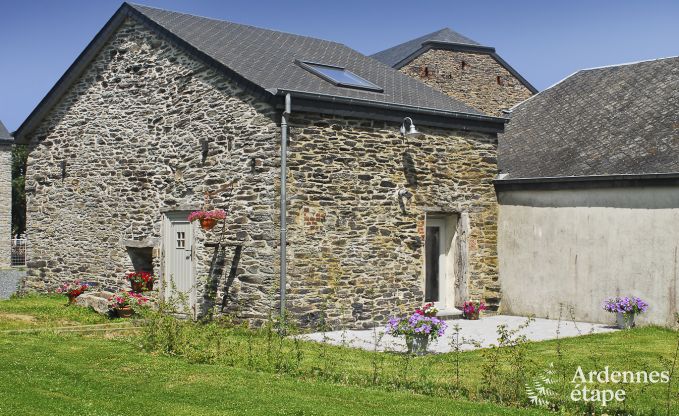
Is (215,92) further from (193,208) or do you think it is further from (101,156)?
(101,156)

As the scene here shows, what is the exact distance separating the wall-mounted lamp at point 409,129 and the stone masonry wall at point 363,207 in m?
0.19

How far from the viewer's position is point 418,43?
26.2 m

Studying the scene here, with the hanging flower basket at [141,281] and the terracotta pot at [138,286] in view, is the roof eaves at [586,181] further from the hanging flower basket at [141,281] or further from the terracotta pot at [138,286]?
the terracotta pot at [138,286]

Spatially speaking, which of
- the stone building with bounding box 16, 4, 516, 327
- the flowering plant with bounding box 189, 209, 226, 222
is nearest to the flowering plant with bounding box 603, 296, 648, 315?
the stone building with bounding box 16, 4, 516, 327

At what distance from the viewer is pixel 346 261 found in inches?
575

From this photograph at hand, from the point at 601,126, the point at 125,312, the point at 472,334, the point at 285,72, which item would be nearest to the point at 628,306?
the point at 472,334

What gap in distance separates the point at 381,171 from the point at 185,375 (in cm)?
670

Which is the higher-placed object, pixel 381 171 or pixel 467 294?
pixel 381 171

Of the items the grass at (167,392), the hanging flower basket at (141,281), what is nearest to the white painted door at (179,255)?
the hanging flower basket at (141,281)

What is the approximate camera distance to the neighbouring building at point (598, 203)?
14.7 meters

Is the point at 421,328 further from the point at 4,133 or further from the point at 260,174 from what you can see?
the point at 4,133

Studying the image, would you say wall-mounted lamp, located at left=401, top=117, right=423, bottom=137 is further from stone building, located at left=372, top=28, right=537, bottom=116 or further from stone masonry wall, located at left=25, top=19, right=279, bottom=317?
stone building, located at left=372, top=28, right=537, bottom=116

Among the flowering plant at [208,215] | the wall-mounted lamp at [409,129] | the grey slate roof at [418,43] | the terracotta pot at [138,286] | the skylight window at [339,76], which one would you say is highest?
the grey slate roof at [418,43]

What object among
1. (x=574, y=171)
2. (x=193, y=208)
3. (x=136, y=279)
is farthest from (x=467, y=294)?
(x=136, y=279)
